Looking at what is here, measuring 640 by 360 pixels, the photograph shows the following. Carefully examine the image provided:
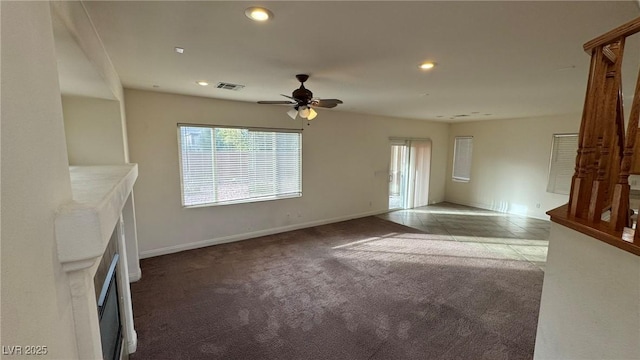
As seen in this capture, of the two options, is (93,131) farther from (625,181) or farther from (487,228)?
(487,228)

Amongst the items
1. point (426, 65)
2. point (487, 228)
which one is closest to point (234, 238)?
point (426, 65)

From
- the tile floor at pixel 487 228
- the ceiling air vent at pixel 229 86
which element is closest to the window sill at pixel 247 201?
the ceiling air vent at pixel 229 86

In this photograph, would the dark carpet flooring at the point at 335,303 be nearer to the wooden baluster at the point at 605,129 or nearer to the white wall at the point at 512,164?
the wooden baluster at the point at 605,129

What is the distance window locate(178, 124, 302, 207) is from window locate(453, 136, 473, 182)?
17.7 feet

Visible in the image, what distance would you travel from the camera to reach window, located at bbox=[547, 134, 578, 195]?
18.8ft

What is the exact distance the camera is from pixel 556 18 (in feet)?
5.35

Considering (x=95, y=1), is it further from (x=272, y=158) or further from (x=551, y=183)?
(x=551, y=183)

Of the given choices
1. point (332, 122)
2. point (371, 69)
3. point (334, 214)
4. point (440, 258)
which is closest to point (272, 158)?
point (332, 122)

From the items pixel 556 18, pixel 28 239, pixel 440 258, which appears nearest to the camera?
pixel 28 239

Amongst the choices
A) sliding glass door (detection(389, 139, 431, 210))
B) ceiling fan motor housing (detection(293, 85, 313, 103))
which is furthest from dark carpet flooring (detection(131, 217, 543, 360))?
sliding glass door (detection(389, 139, 431, 210))

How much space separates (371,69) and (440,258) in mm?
3063

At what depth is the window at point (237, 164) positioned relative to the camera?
423 centimetres

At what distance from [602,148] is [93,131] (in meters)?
4.00

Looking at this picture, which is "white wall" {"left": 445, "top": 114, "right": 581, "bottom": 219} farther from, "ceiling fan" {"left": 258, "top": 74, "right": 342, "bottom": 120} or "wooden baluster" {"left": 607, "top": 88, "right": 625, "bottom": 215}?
A: "ceiling fan" {"left": 258, "top": 74, "right": 342, "bottom": 120}
